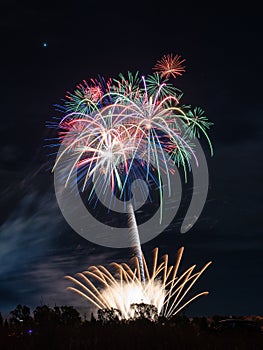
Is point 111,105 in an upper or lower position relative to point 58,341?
upper

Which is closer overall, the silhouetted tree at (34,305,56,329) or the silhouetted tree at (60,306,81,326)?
the silhouetted tree at (34,305,56,329)

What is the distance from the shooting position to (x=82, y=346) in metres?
14.1

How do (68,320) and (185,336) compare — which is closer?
(185,336)

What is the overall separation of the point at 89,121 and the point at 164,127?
607 centimetres

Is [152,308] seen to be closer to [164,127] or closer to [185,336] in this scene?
[164,127]

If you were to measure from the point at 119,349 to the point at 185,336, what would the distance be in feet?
9.81

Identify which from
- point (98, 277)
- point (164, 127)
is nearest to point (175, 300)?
point (98, 277)

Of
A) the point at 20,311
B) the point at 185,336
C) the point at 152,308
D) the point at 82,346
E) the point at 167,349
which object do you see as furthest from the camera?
the point at 152,308

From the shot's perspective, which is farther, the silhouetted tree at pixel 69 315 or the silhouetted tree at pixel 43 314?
the silhouetted tree at pixel 69 315

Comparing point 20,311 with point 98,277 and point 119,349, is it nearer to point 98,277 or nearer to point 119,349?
point 119,349

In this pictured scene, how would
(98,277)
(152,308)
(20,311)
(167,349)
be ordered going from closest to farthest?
1. (167,349)
2. (20,311)
3. (152,308)
4. (98,277)

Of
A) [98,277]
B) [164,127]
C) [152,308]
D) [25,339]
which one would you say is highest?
[164,127]

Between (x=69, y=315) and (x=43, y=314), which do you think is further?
(x=69, y=315)

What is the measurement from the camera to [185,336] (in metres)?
16.5
